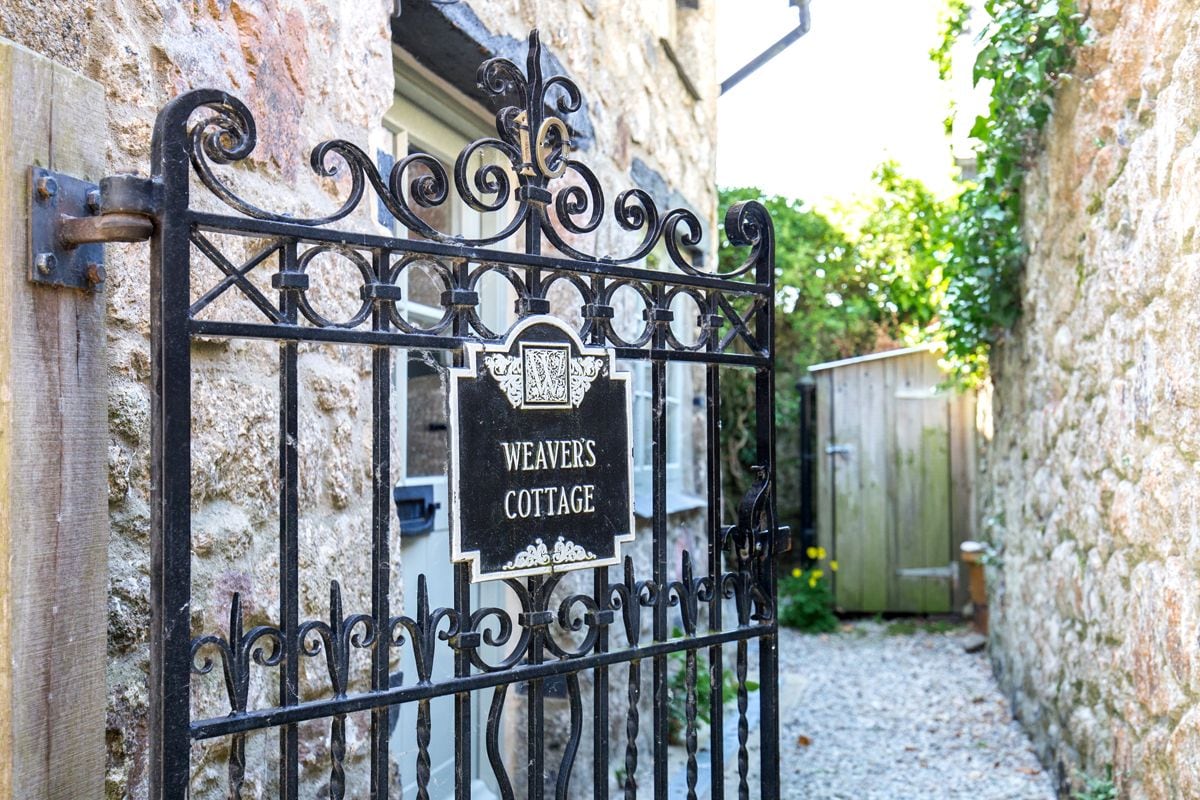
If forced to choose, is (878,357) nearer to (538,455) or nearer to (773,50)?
(773,50)

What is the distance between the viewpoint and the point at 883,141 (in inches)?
340

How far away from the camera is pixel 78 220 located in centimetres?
133

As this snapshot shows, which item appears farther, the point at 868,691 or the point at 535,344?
the point at 868,691

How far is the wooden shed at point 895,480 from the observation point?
7598 millimetres

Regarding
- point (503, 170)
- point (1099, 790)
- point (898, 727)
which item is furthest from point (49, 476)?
point (898, 727)

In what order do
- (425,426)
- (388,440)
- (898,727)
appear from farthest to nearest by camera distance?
(898,727), (425,426), (388,440)

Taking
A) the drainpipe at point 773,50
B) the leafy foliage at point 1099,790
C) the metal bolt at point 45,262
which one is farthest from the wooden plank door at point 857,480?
the metal bolt at point 45,262

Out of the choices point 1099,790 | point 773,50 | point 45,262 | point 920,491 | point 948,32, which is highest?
point 773,50

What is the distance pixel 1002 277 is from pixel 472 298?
353 cm

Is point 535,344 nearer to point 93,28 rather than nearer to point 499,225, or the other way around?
point 93,28

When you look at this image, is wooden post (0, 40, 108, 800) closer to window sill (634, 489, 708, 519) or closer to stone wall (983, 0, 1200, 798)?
→ stone wall (983, 0, 1200, 798)

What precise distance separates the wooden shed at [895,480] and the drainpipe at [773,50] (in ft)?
8.10

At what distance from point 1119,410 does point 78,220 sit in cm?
274

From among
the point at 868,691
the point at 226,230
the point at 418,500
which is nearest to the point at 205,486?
the point at 226,230
